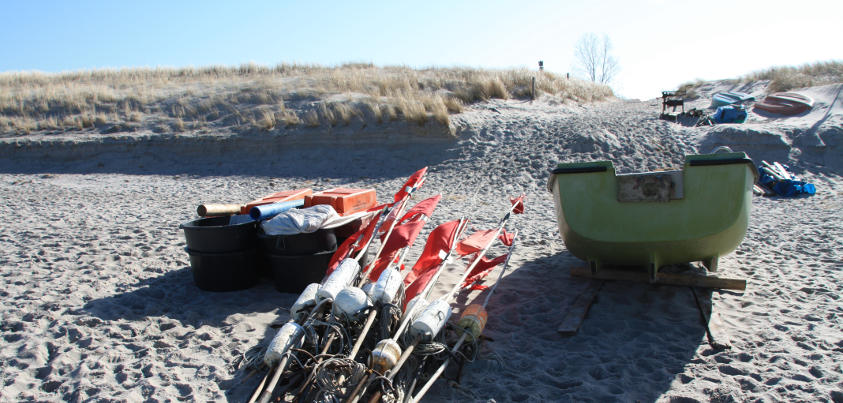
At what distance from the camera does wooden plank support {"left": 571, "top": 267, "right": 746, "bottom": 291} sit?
409 centimetres

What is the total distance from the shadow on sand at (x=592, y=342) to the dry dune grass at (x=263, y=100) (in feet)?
31.5

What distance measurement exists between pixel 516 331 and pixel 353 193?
2282mm

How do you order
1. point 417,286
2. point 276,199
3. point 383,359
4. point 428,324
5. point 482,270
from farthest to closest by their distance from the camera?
1. point 276,199
2. point 482,270
3. point 417,286
4. point 428,324
5. point 383,359

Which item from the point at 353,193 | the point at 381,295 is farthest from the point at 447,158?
the point at 381,295

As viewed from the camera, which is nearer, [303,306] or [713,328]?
[303,306]

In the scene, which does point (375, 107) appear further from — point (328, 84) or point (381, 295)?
point (381, 295)

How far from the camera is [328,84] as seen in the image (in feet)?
57.1

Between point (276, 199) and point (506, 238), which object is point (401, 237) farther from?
point (276, 199)

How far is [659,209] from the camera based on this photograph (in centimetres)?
397

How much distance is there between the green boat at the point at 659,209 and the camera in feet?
12.6

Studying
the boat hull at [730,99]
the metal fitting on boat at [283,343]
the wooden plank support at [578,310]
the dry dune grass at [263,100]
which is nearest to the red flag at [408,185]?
the wooden plank support at [578,310]

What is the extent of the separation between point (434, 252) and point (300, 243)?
113 cm

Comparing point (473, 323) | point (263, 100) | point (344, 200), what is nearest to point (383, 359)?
point (473, 323)

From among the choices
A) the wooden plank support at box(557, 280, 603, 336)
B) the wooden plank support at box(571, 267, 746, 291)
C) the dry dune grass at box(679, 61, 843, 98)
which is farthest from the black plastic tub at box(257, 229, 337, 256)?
the dry dune grass at box(679, 61, 843, 98)
